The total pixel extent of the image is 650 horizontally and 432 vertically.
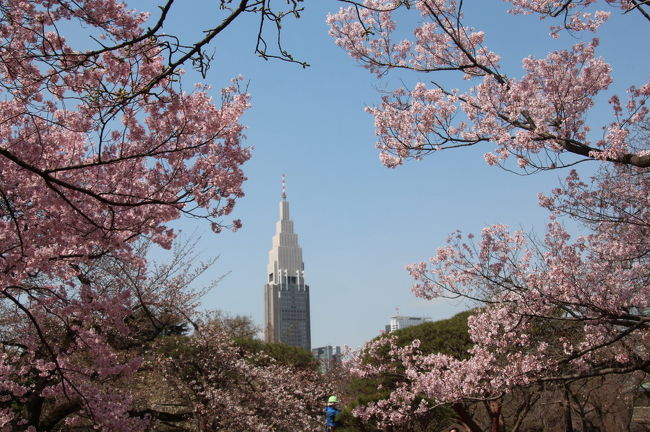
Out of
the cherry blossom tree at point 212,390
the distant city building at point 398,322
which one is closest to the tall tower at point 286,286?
the distant city building at point 398,322

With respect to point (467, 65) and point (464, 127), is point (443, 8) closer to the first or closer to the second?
point (467, 65)

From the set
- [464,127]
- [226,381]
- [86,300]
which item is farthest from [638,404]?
[86,300]

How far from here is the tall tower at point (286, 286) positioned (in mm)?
88875

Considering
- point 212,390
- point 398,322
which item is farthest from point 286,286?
point 212,390

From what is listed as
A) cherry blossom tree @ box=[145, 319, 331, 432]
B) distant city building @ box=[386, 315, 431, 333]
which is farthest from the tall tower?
cherry blossom tree @ box=[145, 319, 331, 432]

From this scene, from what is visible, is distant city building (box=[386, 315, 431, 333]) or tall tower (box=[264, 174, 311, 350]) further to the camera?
tall tower (box=[264, 174, 311, 350])

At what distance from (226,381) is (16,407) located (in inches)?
219

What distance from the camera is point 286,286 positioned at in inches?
3863

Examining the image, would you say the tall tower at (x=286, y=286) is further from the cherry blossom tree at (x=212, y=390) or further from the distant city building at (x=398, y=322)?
the cherry blossom tree at (x=212, y=390)

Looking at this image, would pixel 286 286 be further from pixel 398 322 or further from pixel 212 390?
pixel 212 390

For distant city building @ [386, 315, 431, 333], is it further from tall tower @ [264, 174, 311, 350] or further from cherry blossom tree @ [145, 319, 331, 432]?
tall tower @ [264, 174, 311, 350]

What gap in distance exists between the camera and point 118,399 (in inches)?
254

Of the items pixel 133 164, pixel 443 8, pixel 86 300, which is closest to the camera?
pixel 133 164

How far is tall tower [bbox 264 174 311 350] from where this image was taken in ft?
292
